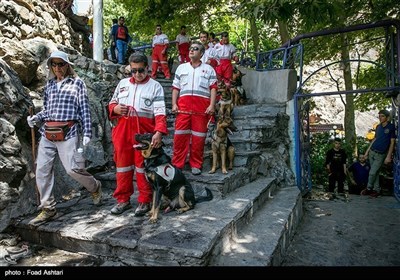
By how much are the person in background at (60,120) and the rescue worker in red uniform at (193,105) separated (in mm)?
1434

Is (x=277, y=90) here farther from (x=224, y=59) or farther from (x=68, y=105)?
(x=68, y=105)

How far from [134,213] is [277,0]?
3814mm

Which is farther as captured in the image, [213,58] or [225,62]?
[213,58]

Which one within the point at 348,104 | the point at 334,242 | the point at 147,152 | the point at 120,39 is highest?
the point at 120,39

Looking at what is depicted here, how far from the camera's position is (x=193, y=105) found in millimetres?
4723

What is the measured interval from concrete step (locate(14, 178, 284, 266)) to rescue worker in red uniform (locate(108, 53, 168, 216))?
0.38m

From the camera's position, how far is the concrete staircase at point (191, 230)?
2939mm

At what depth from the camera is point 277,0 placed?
4.75m

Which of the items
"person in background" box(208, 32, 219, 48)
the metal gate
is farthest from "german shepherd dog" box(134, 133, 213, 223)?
"person in background" box(208, 32, 219, 48)

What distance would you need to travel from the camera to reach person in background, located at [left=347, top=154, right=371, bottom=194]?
8055 millimetres

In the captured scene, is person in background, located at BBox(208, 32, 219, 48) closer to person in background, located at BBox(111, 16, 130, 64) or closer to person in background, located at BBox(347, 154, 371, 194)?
person in background, located at BBox(111, 16, 130, 64)

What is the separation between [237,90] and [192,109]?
4.45m

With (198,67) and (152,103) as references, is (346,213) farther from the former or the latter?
(152,103)

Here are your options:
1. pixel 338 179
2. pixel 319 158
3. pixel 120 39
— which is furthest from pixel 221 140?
pixel 319 158
